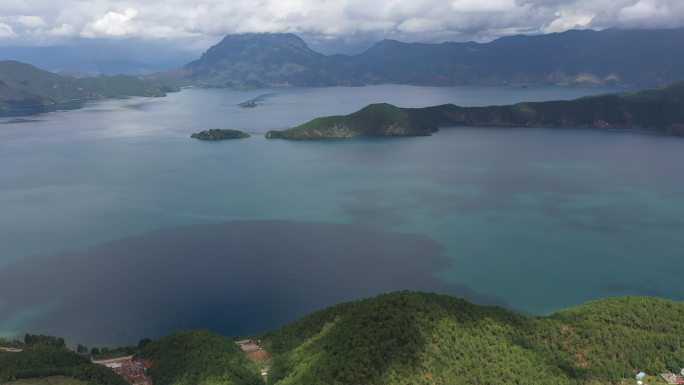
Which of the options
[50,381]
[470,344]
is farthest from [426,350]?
[50,381]

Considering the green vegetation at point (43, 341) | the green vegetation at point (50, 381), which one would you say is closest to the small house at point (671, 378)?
the green vegetation at point (50, 381)

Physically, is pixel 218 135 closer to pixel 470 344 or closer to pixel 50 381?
pixel 50 381

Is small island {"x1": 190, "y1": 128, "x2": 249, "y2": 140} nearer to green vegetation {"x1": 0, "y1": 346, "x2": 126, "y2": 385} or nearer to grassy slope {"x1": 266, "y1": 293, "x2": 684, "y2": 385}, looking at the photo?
green vegetation {"x1": 0, "y1": 346, "x2": 126, "y2": 385}

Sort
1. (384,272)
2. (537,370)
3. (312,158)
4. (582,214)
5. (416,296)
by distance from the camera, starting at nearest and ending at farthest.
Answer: (537,370)
(416,296)
(384,272)
(582,214)
(312,158)

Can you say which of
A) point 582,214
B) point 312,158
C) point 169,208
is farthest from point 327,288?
point 312,158

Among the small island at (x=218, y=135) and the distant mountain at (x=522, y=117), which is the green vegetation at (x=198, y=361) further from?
the small island at (x=218, y=135)

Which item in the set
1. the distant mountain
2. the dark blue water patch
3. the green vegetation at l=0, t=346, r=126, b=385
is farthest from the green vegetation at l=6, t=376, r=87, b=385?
the distant mountain

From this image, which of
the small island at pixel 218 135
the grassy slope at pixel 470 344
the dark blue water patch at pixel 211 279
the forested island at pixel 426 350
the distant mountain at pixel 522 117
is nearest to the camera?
the grassy slope at pixel 470 344

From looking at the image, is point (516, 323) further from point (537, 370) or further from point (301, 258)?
point (301, 258)
